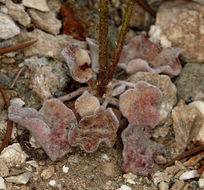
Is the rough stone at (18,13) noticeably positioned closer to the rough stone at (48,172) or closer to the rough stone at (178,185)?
the rough stone at (48,172)

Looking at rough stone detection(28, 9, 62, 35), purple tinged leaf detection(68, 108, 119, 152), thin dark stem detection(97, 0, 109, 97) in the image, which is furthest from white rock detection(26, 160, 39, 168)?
rough stone detection(28, 9, 62, 35)

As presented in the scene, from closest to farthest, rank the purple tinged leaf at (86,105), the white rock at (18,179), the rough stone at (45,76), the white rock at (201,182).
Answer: the white rock at (18,179)
the white rock at (201,182)
the purple tinged leaf at (86,105)
the rough stone at (45,76)

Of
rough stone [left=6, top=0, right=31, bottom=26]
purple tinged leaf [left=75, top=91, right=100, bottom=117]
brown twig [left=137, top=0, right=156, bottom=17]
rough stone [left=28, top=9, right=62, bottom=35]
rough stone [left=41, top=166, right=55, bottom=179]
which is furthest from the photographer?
brown twig [left=137, top=0, right=156, bottom=17]

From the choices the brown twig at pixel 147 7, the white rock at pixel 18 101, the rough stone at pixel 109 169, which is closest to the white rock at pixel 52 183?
the rough stone at pixel 109 169

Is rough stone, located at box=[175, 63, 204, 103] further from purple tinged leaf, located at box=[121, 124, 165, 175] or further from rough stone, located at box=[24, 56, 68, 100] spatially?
rough stone, located at box=[24, 56, 68, 100]

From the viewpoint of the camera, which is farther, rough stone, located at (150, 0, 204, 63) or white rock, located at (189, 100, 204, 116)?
rough stone, located at (150, 0, 204, 63)

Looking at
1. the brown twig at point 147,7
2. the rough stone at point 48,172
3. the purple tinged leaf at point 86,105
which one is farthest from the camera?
the brown twig at point 147,7
